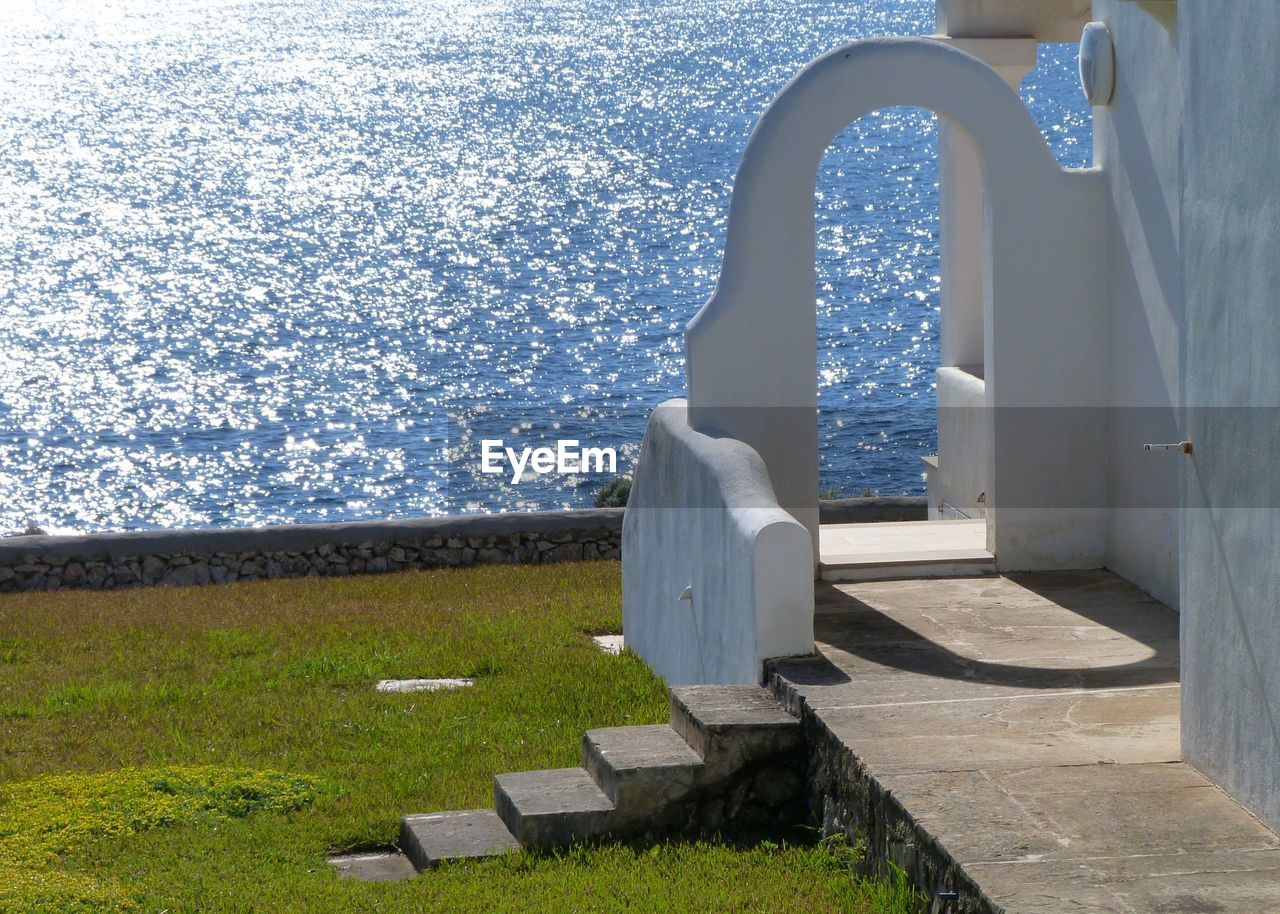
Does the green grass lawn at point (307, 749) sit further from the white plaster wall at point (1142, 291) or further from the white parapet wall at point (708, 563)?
the white plaster wall at point (1142, 291)

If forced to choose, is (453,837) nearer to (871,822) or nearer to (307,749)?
(871,822)

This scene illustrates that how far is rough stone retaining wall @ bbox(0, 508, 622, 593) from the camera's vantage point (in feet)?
49.9

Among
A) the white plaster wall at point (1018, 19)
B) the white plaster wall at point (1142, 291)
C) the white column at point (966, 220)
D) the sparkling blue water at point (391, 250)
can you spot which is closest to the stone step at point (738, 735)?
the white plaster wall at point (1142, 291)

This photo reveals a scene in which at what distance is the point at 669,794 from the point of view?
6.45 metres

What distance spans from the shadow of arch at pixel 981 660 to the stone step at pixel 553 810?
0.99 m

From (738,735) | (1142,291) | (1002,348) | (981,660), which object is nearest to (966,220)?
(1002,348)

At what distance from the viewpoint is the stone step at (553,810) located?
6395 millimetres

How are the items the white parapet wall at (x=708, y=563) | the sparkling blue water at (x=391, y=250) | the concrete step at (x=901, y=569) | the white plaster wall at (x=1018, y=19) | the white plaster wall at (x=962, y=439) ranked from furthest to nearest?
the sparkling blue water at (x=391, y=250)
the white plaster wall at (x=1018, y=19)
the white plaster wall at (x=962, y=439)
the concrete step at (x=901, y=569)
the white parapet wall at (x=708, y=563)

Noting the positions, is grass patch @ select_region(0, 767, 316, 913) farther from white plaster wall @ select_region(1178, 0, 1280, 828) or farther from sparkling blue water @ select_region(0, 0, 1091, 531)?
sparkling blue water @ select_region(0, 0, 1091, 531)

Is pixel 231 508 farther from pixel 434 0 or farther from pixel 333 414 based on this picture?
pixel 434 0

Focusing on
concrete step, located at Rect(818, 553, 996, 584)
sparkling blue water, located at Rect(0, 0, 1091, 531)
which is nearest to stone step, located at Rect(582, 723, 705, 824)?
concrete step, located at Rect(818, 553, 996, 584)

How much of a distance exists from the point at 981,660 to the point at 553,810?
203 centimetres

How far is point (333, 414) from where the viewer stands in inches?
1624

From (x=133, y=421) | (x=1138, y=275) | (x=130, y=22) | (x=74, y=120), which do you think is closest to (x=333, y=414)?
(x=133, y=421)
